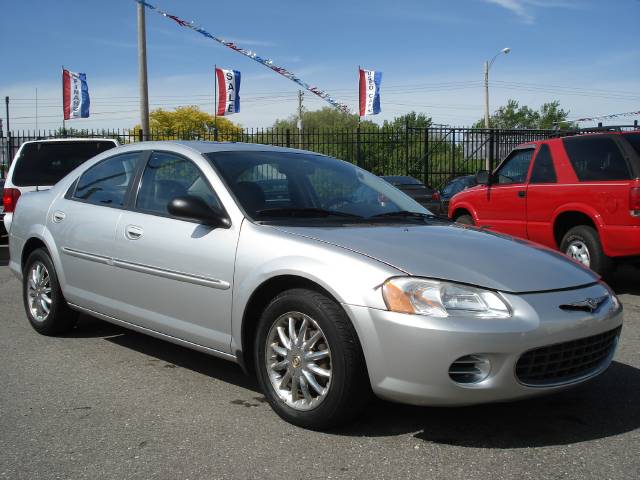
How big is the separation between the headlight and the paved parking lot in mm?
661

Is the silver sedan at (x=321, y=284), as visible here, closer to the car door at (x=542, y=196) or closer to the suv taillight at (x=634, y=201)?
the suv taillight at (x=634, y=201)

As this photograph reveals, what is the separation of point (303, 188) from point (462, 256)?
4.33ft

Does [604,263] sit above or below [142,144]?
below

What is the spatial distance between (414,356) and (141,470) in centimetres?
129

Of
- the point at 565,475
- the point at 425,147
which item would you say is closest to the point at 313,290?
the point at 565,475

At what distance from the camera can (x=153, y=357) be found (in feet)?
16.3

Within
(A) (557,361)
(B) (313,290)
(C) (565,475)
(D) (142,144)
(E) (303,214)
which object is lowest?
(C) (565,475)

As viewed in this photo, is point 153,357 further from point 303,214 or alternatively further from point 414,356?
point 414,356

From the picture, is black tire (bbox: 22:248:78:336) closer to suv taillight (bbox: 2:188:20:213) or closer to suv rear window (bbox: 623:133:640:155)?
suv taillight (bbox: 2:188:20:213)

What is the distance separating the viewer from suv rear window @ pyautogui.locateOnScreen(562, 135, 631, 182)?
23.9 feet

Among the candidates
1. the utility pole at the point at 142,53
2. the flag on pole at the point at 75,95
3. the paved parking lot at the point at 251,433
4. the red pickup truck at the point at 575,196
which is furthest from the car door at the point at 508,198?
the flag on pole at the point at 75,95

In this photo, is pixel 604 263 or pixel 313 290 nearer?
pixel 313 290

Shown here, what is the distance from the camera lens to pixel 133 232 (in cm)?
449

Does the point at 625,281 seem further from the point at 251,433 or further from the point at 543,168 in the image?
the point at 251,433
